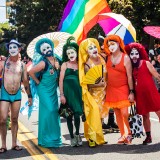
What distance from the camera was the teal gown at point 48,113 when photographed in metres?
8.23

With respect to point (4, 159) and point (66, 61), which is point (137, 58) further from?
point (4, 159)

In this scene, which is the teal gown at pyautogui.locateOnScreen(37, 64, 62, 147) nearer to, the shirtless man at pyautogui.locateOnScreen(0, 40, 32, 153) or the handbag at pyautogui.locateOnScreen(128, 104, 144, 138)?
the shirtless man at pyautogui.locateOnScreen(0, 40, 32, 153)

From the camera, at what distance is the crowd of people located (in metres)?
8.08

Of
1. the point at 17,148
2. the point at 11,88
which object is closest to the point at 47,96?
the point at 11,88

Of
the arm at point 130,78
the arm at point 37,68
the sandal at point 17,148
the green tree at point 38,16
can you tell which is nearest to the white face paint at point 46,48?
the arm at point 37,68

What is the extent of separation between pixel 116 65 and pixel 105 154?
156 cm

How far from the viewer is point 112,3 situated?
32.2 metres

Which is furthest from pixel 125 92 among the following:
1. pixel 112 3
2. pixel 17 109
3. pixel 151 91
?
pixel 112 3

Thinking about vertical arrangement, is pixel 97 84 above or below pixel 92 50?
below

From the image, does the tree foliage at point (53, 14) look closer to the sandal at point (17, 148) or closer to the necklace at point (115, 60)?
the necklace at point (115, 60)

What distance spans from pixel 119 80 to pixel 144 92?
17.8 inches

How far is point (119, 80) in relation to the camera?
8.20 meters

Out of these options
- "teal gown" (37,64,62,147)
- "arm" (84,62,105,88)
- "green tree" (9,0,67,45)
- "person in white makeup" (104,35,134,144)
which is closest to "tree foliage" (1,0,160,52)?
"green tree" (9,0,67,45)

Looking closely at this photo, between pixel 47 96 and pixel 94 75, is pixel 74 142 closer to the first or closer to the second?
pixel 47 96
